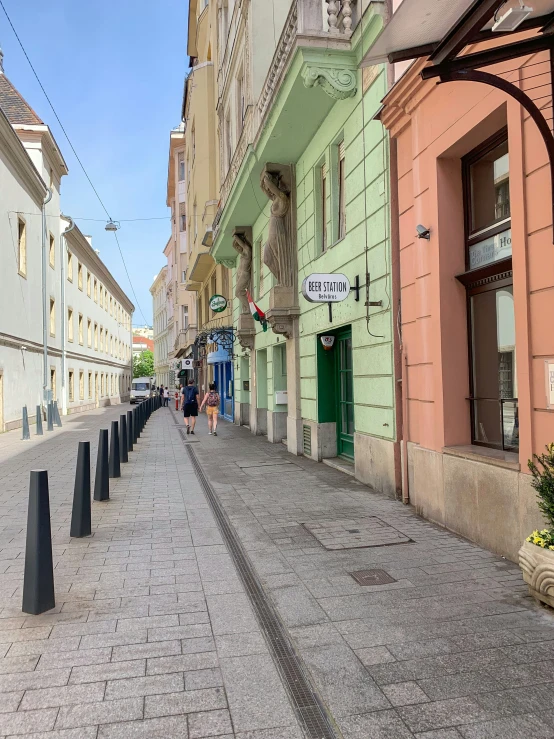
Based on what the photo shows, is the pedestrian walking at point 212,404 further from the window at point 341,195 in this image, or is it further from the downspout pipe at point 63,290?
the downspout pipe at point 63,290

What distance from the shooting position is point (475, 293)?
20.6ft

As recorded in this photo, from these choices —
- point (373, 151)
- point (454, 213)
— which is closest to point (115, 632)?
point (454, 213)

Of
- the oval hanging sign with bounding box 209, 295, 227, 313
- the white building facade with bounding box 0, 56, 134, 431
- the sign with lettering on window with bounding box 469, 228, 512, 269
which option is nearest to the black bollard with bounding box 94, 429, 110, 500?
the sign with lettering on window with bounding box 469, 228, 512, 269

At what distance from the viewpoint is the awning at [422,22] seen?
3.99m

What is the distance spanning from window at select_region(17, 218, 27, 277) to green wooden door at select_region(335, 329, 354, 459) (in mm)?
15933

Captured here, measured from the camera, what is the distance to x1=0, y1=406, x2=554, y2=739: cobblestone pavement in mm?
2752

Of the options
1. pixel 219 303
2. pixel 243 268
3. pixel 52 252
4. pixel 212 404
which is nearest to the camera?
pixel 212 404

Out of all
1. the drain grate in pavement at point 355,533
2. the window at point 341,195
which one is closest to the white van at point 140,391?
the window at point 341,195

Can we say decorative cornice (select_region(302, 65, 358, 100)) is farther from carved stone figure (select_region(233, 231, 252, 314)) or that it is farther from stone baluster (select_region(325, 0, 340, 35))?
carved stone figure (select_region(233, 231, 252, 314))

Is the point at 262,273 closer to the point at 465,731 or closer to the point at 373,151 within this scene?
the point at 373,151

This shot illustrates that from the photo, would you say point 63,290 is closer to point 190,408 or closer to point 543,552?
point 190,408

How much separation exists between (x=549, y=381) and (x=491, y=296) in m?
1.70

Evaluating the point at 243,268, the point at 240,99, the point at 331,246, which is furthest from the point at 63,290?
the point at 331,246

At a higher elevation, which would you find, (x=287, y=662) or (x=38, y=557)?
(x=38, y=557)
